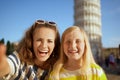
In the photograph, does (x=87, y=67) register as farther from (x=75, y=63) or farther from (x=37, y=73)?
(x=37, y=73)

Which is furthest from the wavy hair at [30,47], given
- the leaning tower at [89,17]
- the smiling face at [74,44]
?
the leaning tower at [89,17]

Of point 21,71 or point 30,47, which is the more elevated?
point 30,47

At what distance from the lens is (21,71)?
166cm

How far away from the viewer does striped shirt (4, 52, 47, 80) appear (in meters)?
1.57

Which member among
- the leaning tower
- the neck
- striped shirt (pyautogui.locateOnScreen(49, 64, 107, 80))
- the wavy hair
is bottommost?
striped shirt (pyautogui.locateOnScreen(49, 64, 107, 80))

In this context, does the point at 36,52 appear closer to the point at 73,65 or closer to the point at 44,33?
the point at 44,33

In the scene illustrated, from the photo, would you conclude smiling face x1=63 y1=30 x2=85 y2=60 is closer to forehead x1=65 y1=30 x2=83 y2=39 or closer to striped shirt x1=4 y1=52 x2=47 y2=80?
forehead x1=65 y1=30 x2=83 y2=39

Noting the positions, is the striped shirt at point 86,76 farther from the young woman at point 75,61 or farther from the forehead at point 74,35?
the forehead at point 74,35

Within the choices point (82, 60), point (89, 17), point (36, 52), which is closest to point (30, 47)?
point (36, 52)

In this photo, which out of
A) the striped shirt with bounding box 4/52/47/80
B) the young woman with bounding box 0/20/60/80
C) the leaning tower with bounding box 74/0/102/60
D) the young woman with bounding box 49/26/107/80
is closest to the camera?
the striped shirt with bounding box 4/52/47/80

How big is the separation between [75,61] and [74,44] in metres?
0.14

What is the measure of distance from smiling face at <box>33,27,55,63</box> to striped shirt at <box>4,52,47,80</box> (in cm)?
9

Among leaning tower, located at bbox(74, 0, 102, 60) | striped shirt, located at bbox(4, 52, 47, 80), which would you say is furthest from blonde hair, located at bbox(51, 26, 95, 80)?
leaning tower, located at bbox(74, 0, 102, 60)

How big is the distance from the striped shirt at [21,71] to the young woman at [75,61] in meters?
0.11
